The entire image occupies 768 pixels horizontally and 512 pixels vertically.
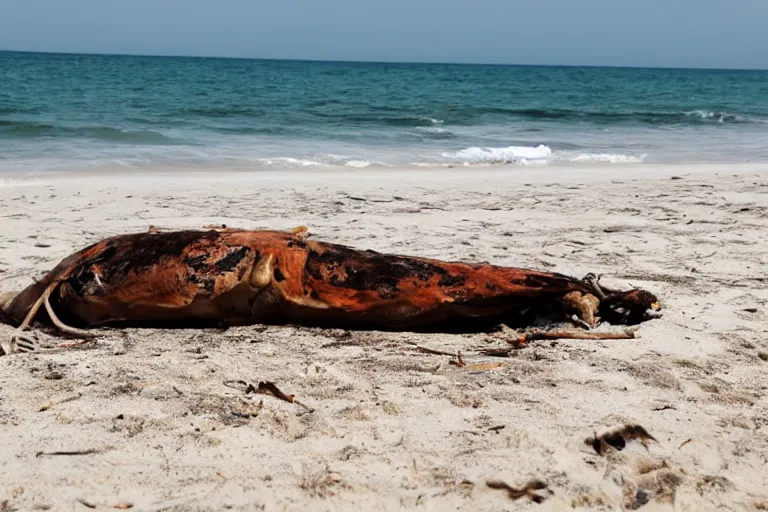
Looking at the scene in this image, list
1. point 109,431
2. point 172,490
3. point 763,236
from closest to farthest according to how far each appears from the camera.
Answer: point 172,490 < point 109,431 < point 763,236

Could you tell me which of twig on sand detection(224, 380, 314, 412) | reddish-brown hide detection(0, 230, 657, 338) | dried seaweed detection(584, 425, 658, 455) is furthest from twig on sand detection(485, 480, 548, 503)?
reddish-brown hide detection(0, 230, 657, 338)

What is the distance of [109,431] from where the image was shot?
2488 millimetres

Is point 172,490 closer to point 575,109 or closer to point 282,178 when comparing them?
point 282,178

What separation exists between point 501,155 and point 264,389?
925 centimetres

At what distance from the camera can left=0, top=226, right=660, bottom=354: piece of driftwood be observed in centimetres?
340

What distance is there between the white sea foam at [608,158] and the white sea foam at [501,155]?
49cm

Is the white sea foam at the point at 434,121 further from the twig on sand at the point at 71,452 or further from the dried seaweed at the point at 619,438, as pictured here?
the twig on sand at the point at 71,452

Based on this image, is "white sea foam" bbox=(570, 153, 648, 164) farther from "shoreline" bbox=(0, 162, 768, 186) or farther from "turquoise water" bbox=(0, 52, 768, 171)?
"shoreline" bbox=(0, 162, 768, 186)

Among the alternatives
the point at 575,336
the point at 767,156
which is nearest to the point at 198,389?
the point at 575,336

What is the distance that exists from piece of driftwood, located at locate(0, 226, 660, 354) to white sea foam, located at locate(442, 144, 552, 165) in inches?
295

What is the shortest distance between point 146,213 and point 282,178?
7.87 ft

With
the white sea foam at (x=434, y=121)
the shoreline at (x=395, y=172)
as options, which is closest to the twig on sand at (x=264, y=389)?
the shoreline at (x=395, y=172)

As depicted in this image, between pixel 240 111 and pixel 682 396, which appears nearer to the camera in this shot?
pixel 682 396

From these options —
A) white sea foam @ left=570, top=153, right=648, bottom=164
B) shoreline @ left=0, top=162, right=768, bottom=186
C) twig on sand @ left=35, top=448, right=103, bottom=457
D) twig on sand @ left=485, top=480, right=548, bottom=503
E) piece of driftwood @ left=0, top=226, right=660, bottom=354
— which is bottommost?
white sea foam @ left=570, top=153, right=648, bottom=164
